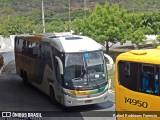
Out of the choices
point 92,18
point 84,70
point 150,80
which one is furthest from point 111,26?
point 150,80

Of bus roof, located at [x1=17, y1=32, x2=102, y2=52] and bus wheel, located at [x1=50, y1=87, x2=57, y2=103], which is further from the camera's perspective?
bus wheel, located at [x1=50, y1=87, x2=57, y2=103]

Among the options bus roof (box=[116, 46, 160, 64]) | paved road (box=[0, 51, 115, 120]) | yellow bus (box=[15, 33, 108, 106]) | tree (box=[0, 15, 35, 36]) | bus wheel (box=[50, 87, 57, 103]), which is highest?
bus roof (box=[116, 46, 160, 64])

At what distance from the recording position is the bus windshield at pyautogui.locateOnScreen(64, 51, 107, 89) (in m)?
15.1

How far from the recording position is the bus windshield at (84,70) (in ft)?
49.5

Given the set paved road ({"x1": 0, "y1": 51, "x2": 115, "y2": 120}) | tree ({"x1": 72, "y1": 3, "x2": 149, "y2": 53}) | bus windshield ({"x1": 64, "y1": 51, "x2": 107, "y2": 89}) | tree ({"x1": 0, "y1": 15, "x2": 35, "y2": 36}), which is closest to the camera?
paved road ({"x1": 0, "y1": 51, "x2": 115, "y2": 120})

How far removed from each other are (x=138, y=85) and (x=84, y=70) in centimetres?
468

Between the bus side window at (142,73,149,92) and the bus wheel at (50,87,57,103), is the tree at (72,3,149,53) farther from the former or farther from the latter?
the bus side window at (142,73,149,92)

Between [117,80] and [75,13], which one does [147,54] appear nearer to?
[117,80]

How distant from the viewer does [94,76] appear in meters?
15.4

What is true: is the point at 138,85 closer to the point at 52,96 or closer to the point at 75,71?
the point at 75,71

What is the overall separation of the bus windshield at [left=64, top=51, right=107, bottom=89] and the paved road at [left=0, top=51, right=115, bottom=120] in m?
1.23

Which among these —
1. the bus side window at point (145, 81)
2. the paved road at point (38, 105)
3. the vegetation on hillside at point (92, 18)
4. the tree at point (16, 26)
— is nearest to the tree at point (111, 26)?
the vegetation on hillside at point (92, 18)

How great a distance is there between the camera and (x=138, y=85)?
10859 millimetres

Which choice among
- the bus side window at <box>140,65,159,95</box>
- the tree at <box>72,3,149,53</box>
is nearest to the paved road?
the bus side window at <box>140,65,159,95</box>
